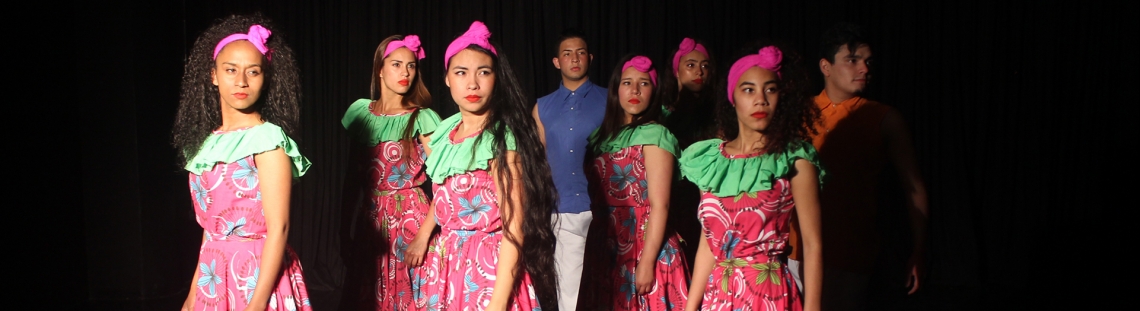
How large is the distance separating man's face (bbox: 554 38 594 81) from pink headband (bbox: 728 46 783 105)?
180cm

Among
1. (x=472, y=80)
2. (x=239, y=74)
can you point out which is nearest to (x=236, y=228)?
(x=239, y=74)

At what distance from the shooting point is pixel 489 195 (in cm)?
207

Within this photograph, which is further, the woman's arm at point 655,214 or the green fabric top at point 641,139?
the green fabric top at point 641,139

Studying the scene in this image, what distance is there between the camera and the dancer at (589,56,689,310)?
2.80 metres

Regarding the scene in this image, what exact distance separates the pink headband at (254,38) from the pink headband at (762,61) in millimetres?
1173

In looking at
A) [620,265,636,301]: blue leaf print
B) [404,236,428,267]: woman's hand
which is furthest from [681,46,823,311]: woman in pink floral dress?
[404,236,428,267]: woman's hand

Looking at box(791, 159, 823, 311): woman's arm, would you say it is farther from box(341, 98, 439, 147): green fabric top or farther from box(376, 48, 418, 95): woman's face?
box(376, 48, 418, 95): woman's face

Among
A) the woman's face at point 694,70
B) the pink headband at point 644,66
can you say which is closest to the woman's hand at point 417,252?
the pink headband at point 644,66

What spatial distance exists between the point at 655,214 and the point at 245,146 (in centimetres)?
131

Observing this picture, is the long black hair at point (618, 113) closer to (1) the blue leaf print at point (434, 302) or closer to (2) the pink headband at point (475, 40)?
(2) the pink headband at point (475, 40)

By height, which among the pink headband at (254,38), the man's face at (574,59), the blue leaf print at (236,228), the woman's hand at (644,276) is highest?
the man's face at (574,59)

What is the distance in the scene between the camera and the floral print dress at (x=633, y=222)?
2.87 m

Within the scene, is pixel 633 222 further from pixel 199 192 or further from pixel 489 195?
pixel 199 192

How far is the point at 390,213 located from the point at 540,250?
52.7 inches
